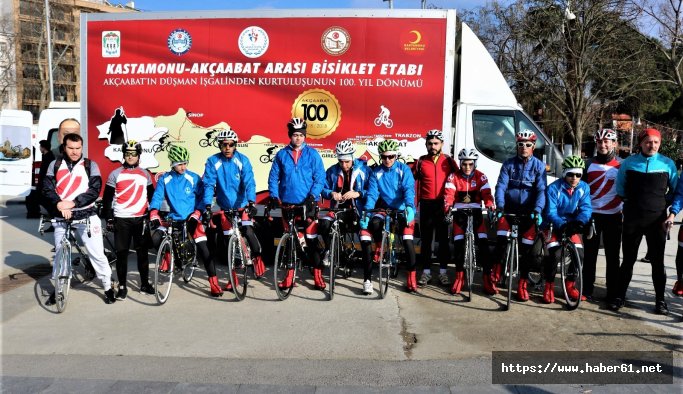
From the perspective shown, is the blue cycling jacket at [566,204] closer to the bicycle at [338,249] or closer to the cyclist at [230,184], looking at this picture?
the bicycle at [338,249]

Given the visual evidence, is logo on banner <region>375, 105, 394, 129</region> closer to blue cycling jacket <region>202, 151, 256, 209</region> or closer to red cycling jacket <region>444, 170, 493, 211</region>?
red cycling jacket <region>444, 170, 493, 211</region>

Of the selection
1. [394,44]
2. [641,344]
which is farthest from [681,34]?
[641,344]

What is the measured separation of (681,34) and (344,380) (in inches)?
963

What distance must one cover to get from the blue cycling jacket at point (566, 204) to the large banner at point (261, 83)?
202cm

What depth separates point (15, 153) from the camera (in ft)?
55.3

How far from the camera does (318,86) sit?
7.74 metres

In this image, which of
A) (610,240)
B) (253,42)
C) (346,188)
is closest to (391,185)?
(346,188)

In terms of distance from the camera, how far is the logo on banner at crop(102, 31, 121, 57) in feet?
26.9

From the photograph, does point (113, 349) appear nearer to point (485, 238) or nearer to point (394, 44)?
point (485, 238)

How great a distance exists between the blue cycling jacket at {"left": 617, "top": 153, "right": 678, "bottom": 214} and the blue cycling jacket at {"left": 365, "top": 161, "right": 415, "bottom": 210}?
240 centimetres

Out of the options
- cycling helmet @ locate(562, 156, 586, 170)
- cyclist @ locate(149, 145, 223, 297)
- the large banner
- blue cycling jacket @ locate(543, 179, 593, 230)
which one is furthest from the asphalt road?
the large banner

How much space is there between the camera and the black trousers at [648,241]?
5773mm

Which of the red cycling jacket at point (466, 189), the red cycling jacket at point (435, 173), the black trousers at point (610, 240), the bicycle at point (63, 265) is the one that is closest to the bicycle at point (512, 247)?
the red cycling jacket at point (466, 189)

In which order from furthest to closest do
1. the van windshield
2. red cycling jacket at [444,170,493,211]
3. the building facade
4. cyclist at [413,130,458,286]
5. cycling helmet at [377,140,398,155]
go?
the building facade, the van windshield, cyclist at [413,130,458,286], red cycling jacket at [444,170,493,211], cycling helmet at [377,140,398,155]
